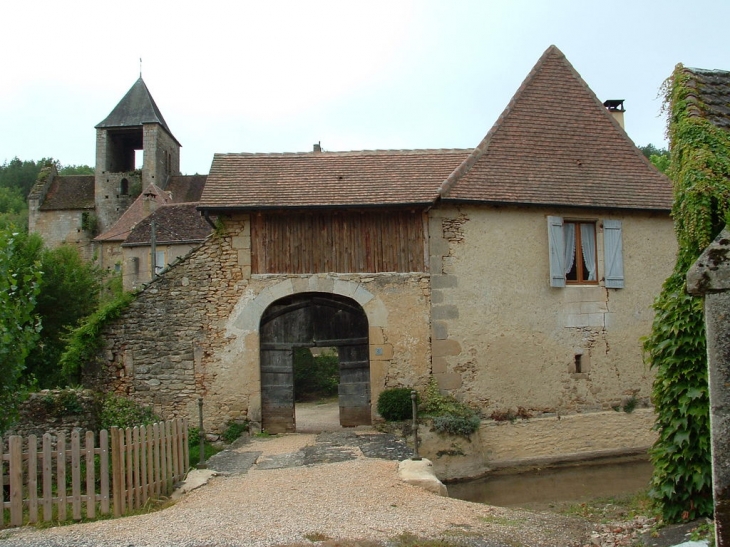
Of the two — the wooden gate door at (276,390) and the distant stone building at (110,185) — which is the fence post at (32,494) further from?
the distant stone building at (110,185)

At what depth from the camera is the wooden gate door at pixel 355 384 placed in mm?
13453

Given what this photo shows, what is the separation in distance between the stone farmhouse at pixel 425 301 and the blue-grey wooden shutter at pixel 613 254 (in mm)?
40

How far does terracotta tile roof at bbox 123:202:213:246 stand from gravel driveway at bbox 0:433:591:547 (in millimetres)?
19313

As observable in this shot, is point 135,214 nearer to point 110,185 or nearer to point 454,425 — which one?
point 110,185

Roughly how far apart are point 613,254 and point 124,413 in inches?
392

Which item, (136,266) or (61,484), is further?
(136,266)

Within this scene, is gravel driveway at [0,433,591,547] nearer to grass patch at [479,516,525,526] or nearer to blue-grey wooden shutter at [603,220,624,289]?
grass patch at [479,516,525,526]

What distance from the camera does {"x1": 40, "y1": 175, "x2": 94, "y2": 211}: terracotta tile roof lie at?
4269 cm

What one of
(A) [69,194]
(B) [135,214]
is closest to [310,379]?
(B) [135,214]

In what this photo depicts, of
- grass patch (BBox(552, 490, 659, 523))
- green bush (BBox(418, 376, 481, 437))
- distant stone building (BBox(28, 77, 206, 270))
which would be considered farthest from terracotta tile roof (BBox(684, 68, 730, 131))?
distant stone building (BBox(28, 77, 206, 270))

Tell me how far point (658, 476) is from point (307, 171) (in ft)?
32.1

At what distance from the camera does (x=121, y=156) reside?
45.3 meters

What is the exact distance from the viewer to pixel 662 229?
1441 cm

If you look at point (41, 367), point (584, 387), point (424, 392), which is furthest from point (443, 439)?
point (41, 367)
